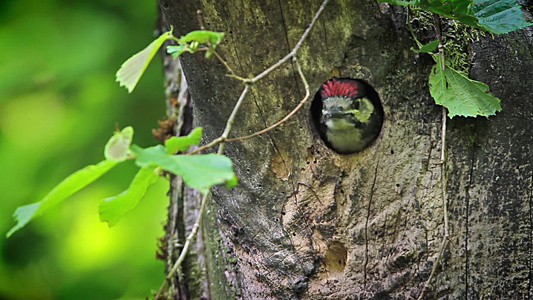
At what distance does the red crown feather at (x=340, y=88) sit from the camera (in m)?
2.32

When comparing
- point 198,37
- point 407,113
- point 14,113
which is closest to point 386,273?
point 407,113

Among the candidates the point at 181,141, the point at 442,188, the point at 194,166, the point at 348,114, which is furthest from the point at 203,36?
the point at 348,114

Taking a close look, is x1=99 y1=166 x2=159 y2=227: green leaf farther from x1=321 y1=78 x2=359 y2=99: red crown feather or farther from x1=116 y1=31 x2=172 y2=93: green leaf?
x1=321 y1=78 x2=359 y2=99: red crown feather

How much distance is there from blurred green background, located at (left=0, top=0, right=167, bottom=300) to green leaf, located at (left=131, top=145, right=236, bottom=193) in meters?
2.13

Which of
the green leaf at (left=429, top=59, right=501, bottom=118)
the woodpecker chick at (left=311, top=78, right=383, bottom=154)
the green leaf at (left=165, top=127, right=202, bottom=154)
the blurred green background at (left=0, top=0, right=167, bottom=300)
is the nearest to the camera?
the green leaf at (left=165, top=127, right=202, bottom=154)

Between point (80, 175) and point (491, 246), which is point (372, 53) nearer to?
point (491, 246)

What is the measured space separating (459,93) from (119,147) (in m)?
1.29

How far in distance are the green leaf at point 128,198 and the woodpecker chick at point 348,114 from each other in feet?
3.81

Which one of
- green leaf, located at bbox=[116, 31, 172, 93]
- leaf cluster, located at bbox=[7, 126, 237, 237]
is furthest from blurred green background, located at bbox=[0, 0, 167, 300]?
leaf cluster, located at bbox=[7, 126, 237, 237]

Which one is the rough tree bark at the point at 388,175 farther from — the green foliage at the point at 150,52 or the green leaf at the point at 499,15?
the green foliage at the point at 150,52

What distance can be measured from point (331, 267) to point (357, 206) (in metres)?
0.27

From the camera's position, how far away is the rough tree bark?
1922 millimetres

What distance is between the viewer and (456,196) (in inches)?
77.7

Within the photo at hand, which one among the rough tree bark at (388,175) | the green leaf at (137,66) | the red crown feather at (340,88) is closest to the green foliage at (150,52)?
the green leaf at (137,66)
